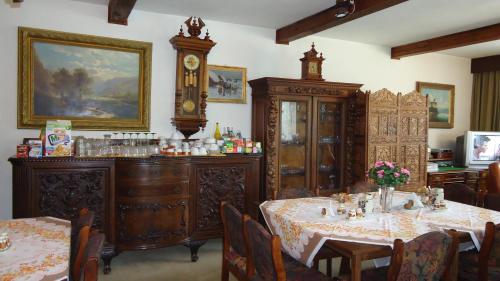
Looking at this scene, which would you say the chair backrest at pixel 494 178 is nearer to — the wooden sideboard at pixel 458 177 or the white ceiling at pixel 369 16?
the wooden sideboard at pixel 458 177

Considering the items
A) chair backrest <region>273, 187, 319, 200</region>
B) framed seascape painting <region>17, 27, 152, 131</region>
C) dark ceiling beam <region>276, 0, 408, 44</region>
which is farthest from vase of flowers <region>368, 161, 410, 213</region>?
framed seascape painting <region>17, 27, 152, 131</region>

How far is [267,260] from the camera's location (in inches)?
75.9

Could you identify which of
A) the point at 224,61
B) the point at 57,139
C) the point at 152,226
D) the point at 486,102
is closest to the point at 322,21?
the point at 224,61

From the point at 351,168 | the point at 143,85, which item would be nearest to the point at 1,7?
the point at 143,85

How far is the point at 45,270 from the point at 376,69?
4861 mm

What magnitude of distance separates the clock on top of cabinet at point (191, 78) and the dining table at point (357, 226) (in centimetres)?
153

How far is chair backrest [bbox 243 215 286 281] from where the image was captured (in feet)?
6.07

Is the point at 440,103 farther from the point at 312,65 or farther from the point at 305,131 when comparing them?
the point at 305,131

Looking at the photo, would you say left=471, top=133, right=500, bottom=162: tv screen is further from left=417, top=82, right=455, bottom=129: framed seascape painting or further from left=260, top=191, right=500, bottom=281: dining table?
left=260, top=191, right=500, bottom=281: dining table

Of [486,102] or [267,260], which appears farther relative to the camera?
[486,102]

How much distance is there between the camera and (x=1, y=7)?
342 centimetres

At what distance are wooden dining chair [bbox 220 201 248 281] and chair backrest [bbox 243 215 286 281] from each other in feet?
0.31

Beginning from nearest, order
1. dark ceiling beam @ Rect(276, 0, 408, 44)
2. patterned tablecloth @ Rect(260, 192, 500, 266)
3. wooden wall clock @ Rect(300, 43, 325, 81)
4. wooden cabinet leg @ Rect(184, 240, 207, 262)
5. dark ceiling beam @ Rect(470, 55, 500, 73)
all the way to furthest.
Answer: patterned tablecloth @ Rect(260, 192, 500, 266) < dark ceiling beam @ Rect(276, 0, 408, 44) < wooden cabinet leg @ Rect(184, 240, 207, 262) < wooden wall clock @ Rect(300, 43, 325, 81) < dark ceiling beam @ Rect(470, 55, 500, 73)

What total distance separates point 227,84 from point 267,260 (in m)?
2.74
